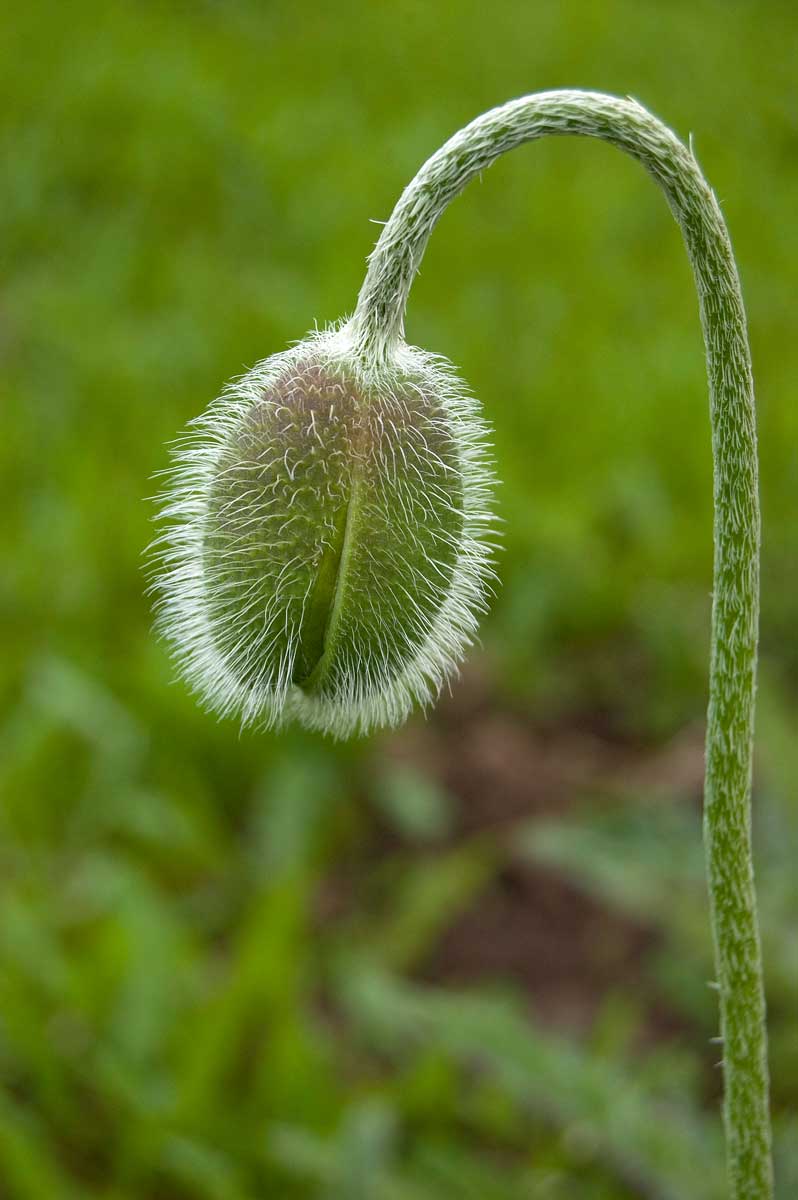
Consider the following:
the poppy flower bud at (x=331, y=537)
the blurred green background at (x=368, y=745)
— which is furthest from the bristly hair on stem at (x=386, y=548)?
the blurred green background at (x=368, y=745)

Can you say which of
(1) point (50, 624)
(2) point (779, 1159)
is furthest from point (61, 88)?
(2) point (779, 1159)

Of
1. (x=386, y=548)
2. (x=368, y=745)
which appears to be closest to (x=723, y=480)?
(x=386, y=548)

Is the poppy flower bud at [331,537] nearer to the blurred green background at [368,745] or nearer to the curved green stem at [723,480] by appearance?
the curved green stem at [723,480]

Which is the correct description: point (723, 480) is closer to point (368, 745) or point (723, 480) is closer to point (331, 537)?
point (331, 537)

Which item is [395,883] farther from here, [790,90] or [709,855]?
[790,90]

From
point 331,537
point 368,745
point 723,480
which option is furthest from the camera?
point 368,745

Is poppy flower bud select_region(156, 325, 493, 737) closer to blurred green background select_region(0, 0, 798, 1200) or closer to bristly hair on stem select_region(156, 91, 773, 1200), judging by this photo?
bristly hair on stem select_region(156, 91, 773, 1200)

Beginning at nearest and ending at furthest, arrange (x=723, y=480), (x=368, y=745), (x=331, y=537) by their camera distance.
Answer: (x=723, y=480) < (x=331, y=537) < (x=368, y=745)
